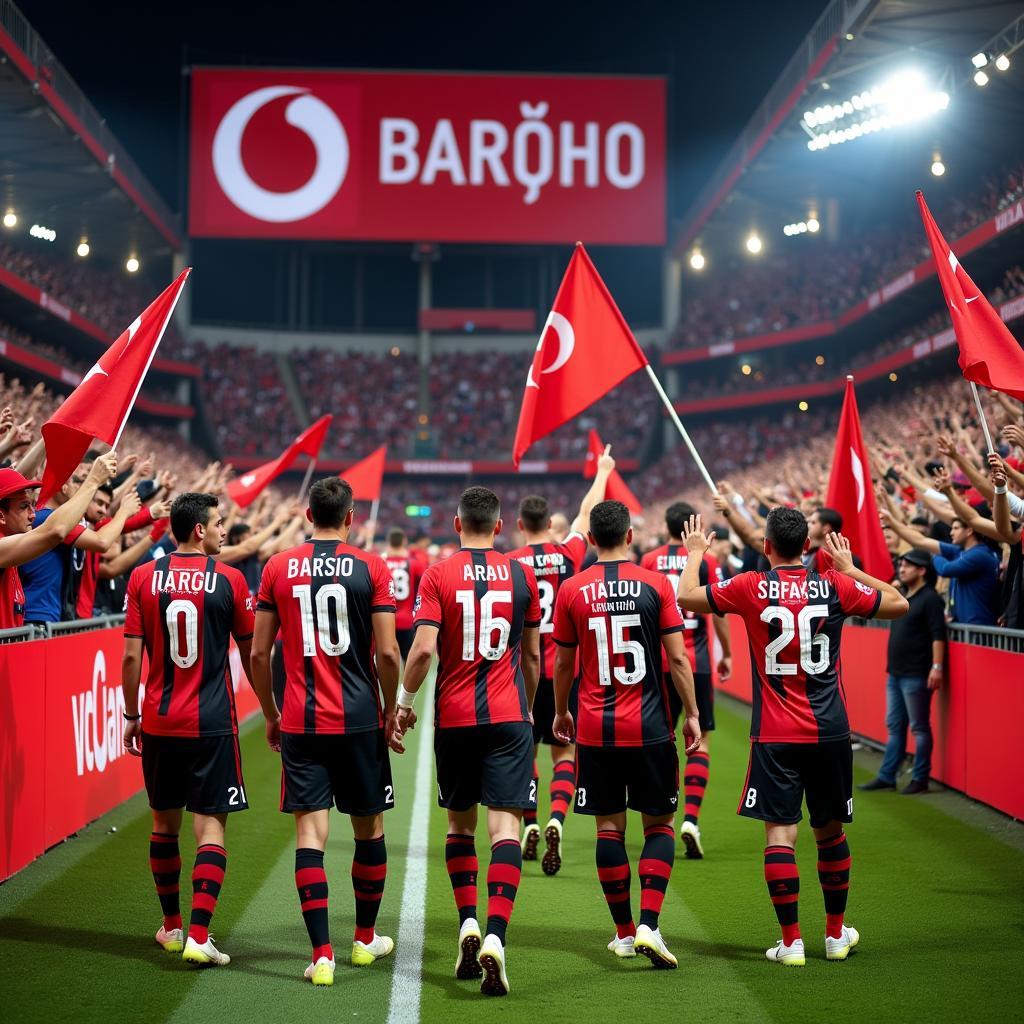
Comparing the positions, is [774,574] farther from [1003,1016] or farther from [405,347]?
[405,347]

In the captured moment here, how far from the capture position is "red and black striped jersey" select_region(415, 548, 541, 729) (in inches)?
233

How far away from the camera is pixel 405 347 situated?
53.1 m

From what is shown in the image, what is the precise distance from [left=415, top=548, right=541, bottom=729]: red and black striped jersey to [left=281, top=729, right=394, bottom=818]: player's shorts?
40 cm

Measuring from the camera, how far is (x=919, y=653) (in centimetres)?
1070

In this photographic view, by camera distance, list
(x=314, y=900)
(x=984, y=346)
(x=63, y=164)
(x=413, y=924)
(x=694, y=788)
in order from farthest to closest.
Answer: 1. (x=63, y=164)
2. (x=694, y=788)
3. (x=984, y=346)
4. (x=413, y=924)
5. (x=314, y=900)

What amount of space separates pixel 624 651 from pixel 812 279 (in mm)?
41779

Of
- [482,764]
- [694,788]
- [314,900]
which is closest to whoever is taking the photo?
[314,900]

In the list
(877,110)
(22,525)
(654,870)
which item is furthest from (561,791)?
(877,110)

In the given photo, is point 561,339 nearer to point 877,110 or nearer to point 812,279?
point 877,110

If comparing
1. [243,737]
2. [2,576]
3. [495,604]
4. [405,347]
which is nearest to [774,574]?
[495,604]

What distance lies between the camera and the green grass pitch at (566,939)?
17.3ft

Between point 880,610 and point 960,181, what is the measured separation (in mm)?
33182

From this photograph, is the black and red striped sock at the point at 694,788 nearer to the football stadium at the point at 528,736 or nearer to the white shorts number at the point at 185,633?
the football stadium at the point at 528,736

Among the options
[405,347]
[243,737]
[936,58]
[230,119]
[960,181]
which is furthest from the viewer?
[405,347]
